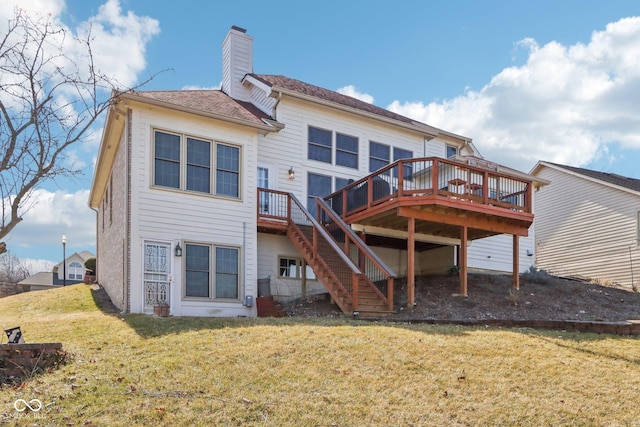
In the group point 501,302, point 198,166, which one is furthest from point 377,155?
point 501,302

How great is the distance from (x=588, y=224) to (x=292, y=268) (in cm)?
1400

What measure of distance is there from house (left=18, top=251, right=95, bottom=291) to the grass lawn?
33.5 m

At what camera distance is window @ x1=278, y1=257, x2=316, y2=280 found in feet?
51.2

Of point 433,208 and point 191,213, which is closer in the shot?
point 433,208

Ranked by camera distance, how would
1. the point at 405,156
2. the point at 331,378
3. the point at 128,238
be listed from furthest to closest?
the point at 405,156 < the point at 128,238 < the point at 331,378

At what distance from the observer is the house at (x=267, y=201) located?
42.2 ft

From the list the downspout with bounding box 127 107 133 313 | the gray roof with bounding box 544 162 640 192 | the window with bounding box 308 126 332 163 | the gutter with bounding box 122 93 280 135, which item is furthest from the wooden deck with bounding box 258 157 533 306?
the gray roof with bounding box 544 162 640 192

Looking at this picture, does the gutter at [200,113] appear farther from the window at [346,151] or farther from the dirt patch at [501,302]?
the dirt patch at [501,302]

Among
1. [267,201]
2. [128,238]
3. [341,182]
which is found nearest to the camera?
[128,238]

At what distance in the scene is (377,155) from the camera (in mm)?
18047

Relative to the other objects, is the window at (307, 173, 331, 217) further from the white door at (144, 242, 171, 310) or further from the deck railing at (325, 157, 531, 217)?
the white door at (144, 242, 171, 310)

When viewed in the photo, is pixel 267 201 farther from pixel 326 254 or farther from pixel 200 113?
pixel 200 113

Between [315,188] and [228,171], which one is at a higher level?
[228,171]

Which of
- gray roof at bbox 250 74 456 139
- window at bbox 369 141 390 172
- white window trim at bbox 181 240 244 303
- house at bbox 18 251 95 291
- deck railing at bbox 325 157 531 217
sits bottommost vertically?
house at bbox 18 251 95 291
